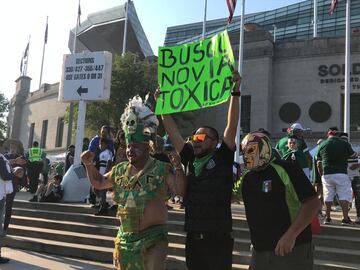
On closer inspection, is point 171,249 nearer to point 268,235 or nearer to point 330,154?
point 330,154

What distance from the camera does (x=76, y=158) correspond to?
466 inches

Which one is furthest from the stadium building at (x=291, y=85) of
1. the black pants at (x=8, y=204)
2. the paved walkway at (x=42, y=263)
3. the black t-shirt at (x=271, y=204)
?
the black t-shirt at (x=271, y=204)

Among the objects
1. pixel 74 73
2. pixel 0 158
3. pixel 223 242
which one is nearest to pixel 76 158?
pixel 74 73

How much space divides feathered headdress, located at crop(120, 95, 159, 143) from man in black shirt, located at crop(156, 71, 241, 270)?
1.38 ft

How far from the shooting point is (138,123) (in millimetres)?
3898

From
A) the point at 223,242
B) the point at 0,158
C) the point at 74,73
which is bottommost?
the point at 223,242

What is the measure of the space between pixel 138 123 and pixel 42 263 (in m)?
4.42

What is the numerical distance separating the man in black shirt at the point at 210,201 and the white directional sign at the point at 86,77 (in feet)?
26.1

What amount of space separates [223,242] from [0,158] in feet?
14.0

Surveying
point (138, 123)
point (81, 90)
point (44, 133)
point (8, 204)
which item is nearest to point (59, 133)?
point (44, 133)

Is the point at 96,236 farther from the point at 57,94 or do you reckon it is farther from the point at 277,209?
the point at 57,94

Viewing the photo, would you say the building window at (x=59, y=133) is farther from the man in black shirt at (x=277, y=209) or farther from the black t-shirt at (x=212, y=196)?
the man in black shirt at (x=277, y=209)

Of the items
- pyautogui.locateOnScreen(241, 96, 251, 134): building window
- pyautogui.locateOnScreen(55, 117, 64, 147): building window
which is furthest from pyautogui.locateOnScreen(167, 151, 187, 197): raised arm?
pyautogui.locateOnScreen(55, 117, 64, 147): building window

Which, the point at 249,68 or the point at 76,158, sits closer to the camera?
the point at 76,158
